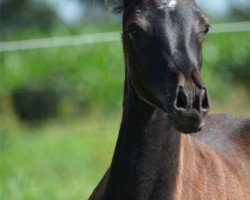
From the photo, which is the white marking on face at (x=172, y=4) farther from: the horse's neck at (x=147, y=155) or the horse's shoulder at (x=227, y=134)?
the horse's shoulder at (x=227, y=134)

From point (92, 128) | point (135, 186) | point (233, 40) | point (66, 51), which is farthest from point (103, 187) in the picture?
point (233, 40)

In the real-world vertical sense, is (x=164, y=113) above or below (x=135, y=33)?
below

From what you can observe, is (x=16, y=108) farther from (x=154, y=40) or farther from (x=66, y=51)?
(x=154, y=40)

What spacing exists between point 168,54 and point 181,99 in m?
0.35

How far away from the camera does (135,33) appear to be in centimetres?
506

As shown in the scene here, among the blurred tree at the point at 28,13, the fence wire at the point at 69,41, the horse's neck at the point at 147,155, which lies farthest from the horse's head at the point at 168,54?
the blurred tree at the point at 28,13

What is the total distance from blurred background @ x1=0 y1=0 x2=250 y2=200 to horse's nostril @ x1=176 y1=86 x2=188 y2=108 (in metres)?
4.77

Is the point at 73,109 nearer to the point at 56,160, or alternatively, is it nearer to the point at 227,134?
the point at 56,160

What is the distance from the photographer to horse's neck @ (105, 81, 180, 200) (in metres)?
5.18

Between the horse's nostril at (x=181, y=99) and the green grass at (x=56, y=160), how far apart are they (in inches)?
184

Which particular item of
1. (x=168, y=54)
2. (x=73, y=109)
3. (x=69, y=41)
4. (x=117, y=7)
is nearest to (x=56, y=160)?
(x=69, y=41)

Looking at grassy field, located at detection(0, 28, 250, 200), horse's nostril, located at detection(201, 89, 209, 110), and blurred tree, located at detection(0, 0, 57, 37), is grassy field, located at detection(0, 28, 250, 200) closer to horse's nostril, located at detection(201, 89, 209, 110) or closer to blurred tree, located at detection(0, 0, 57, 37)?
horse's nostril, located at detection(201, 89, 209, 110)

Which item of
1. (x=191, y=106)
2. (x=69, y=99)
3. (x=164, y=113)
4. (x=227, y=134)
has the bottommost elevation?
(x=69, y=99)

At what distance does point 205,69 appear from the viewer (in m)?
19.0
